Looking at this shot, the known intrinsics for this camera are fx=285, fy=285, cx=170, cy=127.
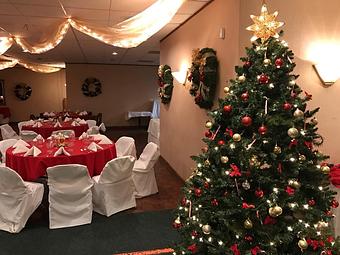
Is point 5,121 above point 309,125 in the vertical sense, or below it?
below

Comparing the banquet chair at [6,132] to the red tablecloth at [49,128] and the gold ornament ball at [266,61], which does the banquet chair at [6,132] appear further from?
the gold ornament ball at [266,61]

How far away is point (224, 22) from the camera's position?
335cm

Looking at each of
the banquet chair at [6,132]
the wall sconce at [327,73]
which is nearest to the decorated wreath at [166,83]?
the wall sconce at [327,73]

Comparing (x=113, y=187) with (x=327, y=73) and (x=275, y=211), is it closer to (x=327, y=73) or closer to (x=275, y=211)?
(x=275, y=211)

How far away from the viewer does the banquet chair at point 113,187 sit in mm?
3504

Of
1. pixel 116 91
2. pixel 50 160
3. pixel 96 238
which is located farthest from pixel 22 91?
pixel 96 238

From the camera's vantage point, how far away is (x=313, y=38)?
2.89 meters

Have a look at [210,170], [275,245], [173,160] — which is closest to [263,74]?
[210,170]

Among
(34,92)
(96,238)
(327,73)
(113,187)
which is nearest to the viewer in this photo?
(327,73)

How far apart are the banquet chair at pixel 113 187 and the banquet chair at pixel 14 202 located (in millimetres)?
746

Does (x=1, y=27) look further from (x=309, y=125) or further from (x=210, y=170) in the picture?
(x=309, y=125)

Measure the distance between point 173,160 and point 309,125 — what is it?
3.97 m

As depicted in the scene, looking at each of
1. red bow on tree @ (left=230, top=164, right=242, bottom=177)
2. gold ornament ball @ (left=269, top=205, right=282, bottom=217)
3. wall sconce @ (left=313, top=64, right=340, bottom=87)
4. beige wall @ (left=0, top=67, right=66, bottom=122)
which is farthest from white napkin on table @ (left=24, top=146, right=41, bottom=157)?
beige wall @ (left=0, top=67, right=66, bottom=122)

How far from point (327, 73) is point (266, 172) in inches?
64.4
